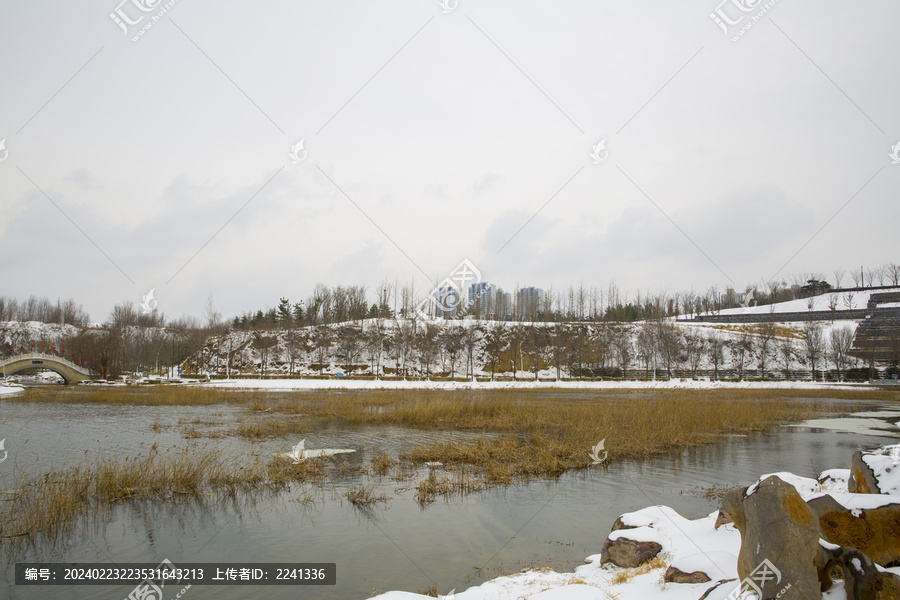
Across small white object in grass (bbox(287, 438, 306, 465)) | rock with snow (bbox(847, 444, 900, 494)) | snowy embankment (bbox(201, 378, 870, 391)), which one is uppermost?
rock with snow (bbox(847, 444, 900, 494))

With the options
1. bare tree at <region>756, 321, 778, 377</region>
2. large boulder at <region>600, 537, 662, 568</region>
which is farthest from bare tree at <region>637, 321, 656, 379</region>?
large boulder at <region>600, 537, 662, 568</region>

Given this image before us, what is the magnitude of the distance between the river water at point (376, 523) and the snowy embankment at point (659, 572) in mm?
886

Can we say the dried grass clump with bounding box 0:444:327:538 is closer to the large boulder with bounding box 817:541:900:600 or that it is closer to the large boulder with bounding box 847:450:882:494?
the large boulder with bounding box 847:450:882:494

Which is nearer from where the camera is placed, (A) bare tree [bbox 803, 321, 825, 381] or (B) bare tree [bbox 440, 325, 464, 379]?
(A) bare tree [bbox 803, 321, 825, 381]

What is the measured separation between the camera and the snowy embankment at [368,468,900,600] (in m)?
5.55

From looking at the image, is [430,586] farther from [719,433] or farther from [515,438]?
[719,433]

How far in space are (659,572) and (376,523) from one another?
19.7 feet

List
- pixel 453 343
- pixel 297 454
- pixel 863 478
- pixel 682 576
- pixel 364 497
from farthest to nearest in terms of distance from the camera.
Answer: pixel 453 343, pixel 297 454, pixel 364 497, pixel 863 478, pixel 682 576

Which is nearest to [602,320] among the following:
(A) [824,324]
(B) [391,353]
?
(A) [824,324]

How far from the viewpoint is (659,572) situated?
7.11m

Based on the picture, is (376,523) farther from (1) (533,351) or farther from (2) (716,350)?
(2) (716,350)

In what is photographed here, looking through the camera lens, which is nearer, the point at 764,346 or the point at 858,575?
the point at 858,575

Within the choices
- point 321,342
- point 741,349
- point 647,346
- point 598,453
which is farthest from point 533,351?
point 598,453

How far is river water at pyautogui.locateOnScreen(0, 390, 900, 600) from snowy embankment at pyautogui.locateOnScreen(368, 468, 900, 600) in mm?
886
